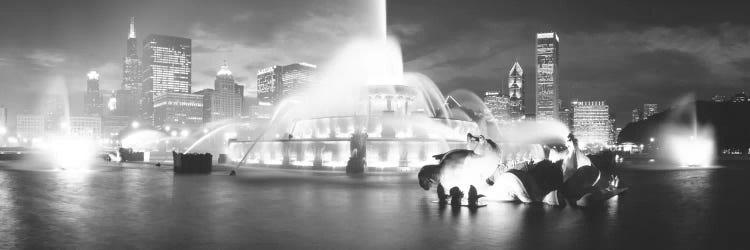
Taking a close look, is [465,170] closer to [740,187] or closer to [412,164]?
[740,187]

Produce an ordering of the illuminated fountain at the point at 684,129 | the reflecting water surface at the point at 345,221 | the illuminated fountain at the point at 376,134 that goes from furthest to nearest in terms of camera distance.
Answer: the illuminated fountain at the point at 684,129 < the illuminated fountain at the point at 376,134 < the reflecting water surface at the point at 345,221

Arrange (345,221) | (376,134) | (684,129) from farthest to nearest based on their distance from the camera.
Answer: (684,129) → (376,134) → (345,221)

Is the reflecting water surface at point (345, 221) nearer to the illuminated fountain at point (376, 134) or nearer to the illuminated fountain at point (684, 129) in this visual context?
the illuminated fountain at point (376, 134)

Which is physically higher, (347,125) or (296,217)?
(347,125)

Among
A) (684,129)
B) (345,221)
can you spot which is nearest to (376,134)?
(345,221)

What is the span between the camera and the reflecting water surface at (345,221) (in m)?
9.45

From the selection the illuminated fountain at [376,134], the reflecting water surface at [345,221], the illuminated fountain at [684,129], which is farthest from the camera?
the illuminated fountain at [684,129]

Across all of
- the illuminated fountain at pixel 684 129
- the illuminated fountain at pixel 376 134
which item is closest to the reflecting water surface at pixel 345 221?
the illuminated fountain at pixel 376 134

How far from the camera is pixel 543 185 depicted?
15836 mm

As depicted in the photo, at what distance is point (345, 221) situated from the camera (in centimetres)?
1184

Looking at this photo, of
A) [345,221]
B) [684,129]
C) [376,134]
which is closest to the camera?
[345,221]

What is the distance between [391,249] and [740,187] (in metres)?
19.0

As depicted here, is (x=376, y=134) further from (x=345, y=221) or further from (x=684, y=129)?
(x=684, y=129)

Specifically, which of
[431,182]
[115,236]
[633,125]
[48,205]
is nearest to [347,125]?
[431,182]
